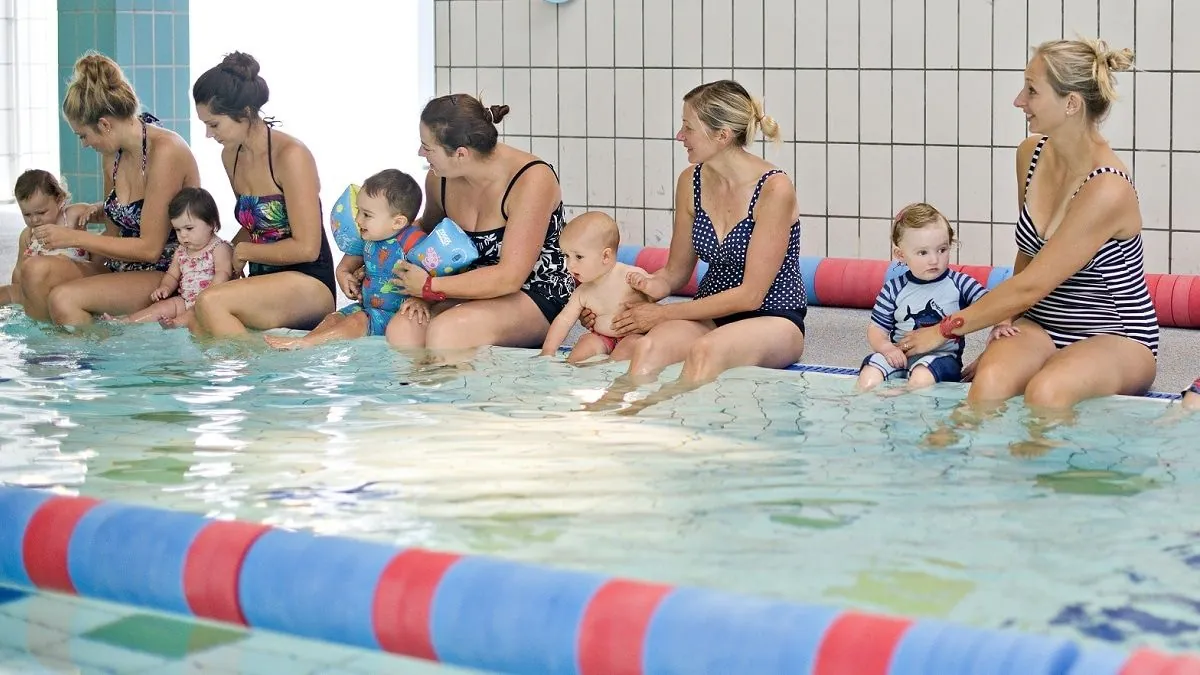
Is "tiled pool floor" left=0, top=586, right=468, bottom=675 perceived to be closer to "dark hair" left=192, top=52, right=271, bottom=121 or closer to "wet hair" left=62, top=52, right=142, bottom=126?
"dark hair" left=192, top=52, right=271, bottom=121

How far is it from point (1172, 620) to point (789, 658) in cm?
68

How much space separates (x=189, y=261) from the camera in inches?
237

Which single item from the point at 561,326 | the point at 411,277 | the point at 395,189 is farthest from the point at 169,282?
the point at 561,326

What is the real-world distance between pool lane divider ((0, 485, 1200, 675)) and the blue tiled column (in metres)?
7.75

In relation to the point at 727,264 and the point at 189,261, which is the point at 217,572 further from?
the point at 189,261

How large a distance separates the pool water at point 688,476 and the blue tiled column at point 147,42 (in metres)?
5.91

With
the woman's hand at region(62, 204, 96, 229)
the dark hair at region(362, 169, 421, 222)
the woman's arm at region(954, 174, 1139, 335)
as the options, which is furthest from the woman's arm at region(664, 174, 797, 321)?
the woman's hand at region(62, 204, 96, 229)

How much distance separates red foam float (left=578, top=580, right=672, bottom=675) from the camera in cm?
251

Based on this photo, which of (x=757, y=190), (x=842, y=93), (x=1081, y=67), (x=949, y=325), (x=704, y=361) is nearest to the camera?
(x=1081, y=67)

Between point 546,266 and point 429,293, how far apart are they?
44 centimetres

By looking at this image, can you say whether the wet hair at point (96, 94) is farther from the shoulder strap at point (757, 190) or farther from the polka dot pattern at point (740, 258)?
the shoulder strap at point (757, 190)

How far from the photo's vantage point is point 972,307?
4398 millimetres

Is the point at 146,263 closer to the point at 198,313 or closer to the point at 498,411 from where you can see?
the point at 198,313

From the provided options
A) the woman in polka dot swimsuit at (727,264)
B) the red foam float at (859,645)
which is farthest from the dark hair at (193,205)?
the red foam float at (859,645)
